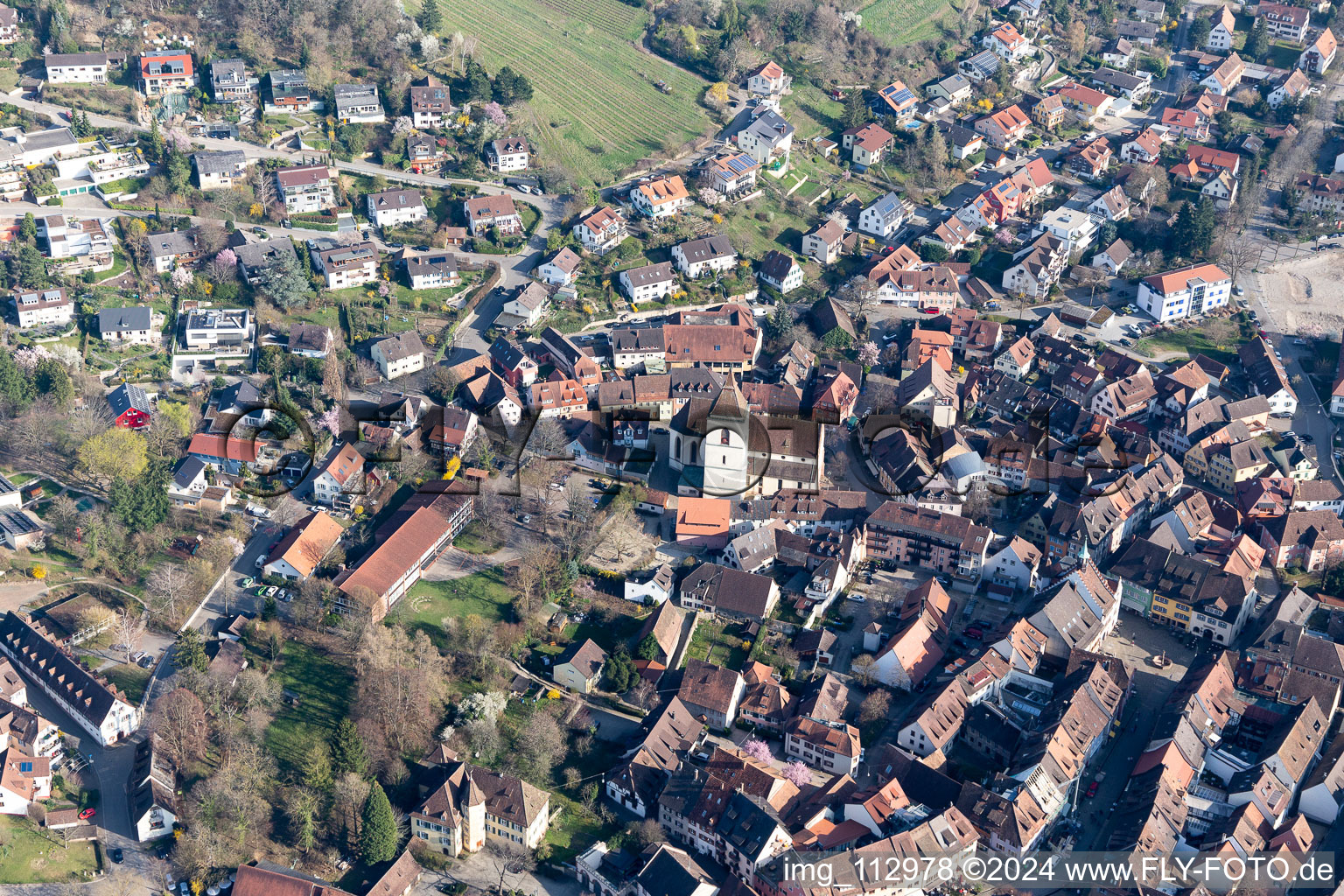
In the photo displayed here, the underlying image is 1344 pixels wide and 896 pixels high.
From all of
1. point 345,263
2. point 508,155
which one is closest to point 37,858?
point 345,263

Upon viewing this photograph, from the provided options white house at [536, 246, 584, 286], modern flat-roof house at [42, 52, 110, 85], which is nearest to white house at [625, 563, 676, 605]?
white house at [536, 246, 584, 286]

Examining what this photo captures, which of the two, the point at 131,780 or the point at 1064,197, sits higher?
the point at 1064,197

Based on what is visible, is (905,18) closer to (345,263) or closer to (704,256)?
(704,256)

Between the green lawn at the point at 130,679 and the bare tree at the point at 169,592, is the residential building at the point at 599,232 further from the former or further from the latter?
the green lawn at the point at 130,679

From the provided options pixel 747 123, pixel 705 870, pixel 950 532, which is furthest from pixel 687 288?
pixel 705 870

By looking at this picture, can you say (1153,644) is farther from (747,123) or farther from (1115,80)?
(1115,80)

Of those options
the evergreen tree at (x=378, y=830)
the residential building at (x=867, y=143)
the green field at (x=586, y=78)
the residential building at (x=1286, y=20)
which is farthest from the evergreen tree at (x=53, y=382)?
the residential building at (x=1286, y=20)

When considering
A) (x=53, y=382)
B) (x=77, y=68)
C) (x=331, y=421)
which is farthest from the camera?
(x=77, y=68)
